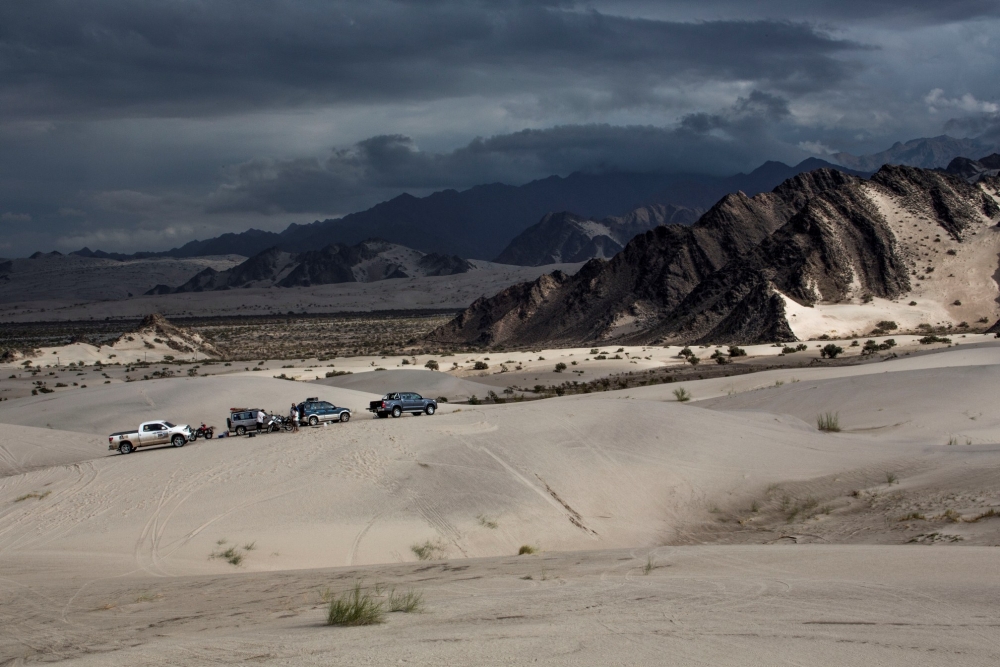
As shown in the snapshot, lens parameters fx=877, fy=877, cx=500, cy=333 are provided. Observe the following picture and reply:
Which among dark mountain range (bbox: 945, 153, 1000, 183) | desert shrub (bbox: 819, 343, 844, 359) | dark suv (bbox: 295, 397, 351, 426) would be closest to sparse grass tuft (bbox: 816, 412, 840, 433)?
dark suv (bbox: 295, 397, 351, 426)

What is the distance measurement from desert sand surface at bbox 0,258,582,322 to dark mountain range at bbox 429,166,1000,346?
75.5m

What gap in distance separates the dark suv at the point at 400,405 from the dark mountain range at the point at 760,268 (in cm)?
3997

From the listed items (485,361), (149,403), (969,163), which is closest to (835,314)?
(485,361)

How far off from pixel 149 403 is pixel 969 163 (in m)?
134

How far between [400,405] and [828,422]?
13518mm

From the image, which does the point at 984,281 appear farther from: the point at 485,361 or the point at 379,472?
the point at 379,472

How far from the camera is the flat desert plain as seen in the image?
27.4 ft

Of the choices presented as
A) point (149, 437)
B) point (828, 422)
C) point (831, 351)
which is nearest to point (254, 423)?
point (149, 437)

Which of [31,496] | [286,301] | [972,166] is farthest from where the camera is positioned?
[286,301]

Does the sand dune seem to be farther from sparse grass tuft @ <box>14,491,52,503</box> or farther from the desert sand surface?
the desert sand surface

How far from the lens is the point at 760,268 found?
7488 cm

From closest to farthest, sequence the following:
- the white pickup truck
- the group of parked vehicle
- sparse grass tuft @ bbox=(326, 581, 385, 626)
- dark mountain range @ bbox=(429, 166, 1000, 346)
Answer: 1. sparse grass tuft @ bbox=(326, 581, 385, 626)
2. the white pickup truck
3. the group of parked vehicle
4. dark mountain range @ bbox=(429, 166, 1000, 346)

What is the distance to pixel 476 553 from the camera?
15.8m

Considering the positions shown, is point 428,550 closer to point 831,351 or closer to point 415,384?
point 415,384
